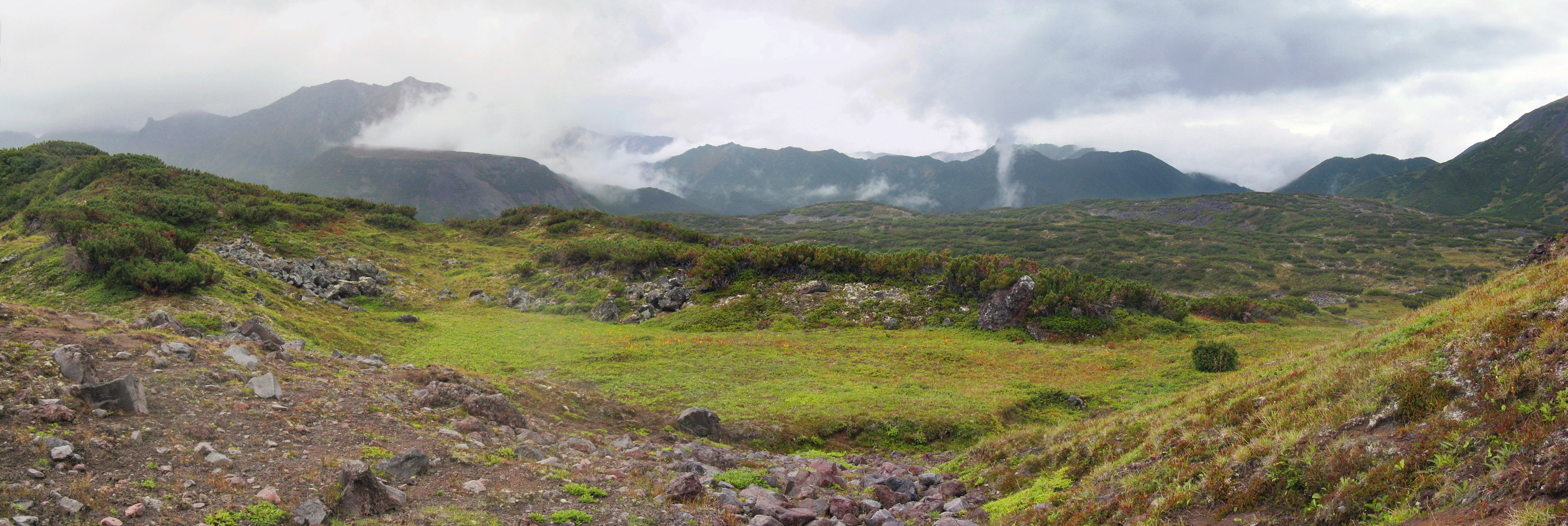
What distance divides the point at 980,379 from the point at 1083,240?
123 metres

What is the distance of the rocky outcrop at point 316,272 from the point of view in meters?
33.1

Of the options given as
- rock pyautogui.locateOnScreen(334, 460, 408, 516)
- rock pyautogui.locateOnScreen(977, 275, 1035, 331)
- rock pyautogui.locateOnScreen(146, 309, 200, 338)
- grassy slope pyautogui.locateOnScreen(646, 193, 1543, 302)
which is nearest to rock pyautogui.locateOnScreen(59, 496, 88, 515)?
rock pyautogui.locateOnScreen(334, 460, 408, 516)

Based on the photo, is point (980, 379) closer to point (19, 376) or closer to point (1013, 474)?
point (1013, 474)

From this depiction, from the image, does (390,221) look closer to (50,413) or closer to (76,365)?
(76,365)

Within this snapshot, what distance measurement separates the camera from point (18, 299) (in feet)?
66.2

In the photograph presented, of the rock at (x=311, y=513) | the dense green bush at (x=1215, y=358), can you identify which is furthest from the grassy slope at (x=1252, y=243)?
the rock at (x=311, y=513)

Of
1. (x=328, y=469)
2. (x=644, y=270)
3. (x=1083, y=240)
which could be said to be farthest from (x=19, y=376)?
(x=1083, y=240)

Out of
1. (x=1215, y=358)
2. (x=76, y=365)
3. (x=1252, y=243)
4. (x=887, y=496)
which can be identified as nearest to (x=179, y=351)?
(x=76, y=365)

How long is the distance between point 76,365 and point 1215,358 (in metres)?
29.2

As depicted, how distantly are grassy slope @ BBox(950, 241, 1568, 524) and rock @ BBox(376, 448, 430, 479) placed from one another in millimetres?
8864

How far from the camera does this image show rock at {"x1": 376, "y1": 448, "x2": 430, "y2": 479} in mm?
8852

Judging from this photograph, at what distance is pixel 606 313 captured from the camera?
34562 millimetres

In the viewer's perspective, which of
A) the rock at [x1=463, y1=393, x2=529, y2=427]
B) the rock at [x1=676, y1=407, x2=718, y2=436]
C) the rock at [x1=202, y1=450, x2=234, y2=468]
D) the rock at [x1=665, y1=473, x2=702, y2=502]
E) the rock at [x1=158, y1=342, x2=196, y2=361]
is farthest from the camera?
the rock at [x1=676, y1=407, x2=718, y2=436]

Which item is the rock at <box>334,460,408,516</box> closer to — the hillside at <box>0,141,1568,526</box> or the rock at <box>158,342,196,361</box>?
the hillside at <box>0,141,1568,526</box>
